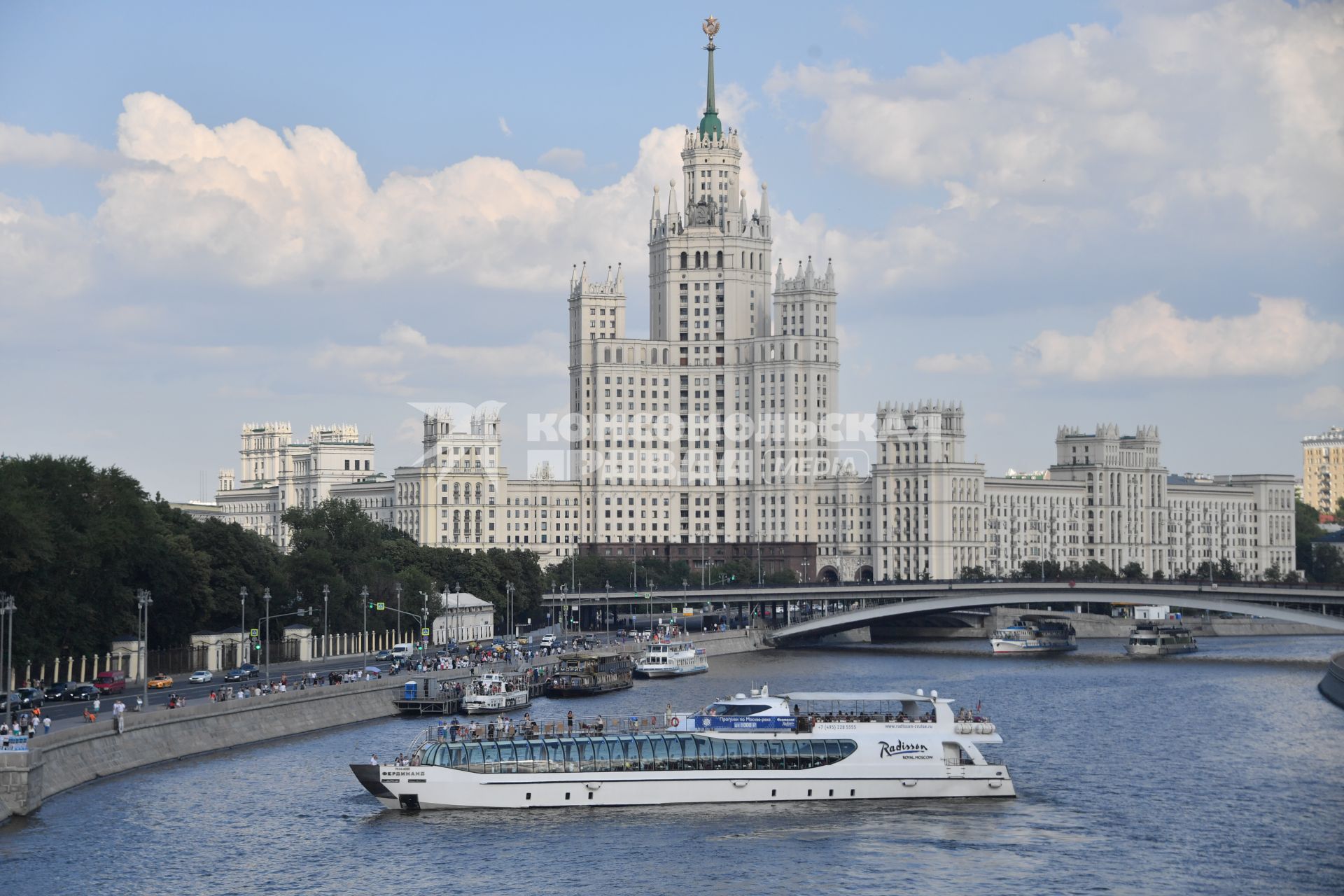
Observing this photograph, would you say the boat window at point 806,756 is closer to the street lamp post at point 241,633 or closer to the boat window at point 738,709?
the boat window at point 738,709

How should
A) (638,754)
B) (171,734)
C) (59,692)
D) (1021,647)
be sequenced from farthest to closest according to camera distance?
1. (1021,647)
2. (59,692)
3. (171,734)
4. (638,754)

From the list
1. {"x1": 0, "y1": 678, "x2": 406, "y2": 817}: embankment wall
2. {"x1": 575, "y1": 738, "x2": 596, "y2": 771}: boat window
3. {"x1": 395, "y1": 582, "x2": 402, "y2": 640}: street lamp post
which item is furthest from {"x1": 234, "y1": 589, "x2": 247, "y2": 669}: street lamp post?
{"x1": 575, "y1": 738, "x2": 596, "y2": 771}: boat window

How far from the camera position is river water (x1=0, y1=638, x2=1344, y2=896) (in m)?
73.8

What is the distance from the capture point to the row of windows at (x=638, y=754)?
89.4 metres

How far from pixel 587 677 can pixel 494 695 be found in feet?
56.2

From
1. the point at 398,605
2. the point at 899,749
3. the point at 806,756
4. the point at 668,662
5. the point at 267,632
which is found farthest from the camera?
the point at 398,605

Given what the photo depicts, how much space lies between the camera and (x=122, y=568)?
130 metres

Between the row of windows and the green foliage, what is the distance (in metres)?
34.7

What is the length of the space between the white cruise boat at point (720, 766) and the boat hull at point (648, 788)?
0.04 m

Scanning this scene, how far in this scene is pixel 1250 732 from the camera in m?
114

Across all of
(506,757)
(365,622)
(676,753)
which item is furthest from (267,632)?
(676,753)

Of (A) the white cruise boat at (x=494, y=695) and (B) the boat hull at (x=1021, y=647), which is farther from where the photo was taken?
(B) the boat hull at (x=1021, y=647)

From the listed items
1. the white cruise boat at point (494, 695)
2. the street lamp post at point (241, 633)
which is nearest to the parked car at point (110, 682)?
the street lamp post at point (241, 633)

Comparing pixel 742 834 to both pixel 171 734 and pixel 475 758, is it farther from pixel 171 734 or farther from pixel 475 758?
pixel 171 734
